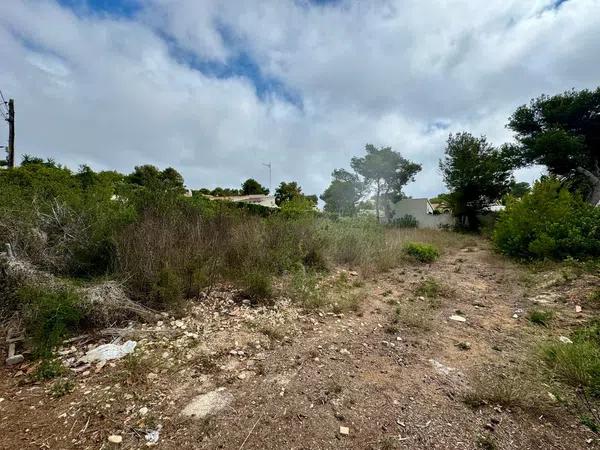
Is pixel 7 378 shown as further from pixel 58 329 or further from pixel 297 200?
pixel 297 200

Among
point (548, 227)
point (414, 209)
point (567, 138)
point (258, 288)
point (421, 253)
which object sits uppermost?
point (567, 138)

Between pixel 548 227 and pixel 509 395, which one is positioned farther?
pixel 548 227

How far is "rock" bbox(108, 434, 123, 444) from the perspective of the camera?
170cm

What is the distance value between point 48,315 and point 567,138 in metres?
18.0

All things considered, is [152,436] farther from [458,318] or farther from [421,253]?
[421,253]

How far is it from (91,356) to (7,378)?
57cm

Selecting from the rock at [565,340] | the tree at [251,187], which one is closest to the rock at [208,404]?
the rock at [565,340]

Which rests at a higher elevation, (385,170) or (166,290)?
(385,170)

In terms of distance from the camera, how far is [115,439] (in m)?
1.71

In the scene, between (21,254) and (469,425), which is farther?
(21,254)

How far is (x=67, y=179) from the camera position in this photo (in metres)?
5.15

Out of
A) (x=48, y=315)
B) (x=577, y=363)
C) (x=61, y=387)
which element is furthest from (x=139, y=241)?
(x=577, y=363)

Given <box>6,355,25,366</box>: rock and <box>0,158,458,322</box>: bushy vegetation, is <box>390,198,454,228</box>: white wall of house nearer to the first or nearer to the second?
<box>0,158,458,322</box>: bushy vegetation

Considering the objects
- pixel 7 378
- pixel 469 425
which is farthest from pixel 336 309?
pixel 7 378
